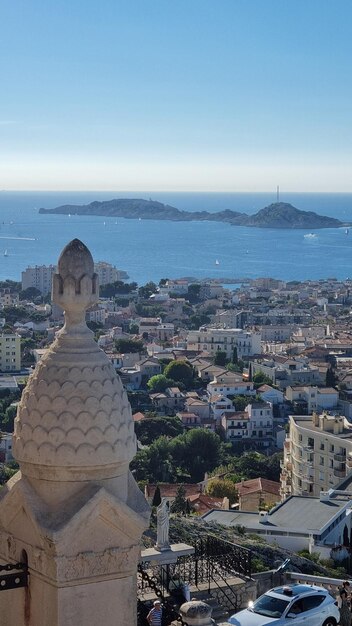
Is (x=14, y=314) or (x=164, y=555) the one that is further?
(x=14, y=314)

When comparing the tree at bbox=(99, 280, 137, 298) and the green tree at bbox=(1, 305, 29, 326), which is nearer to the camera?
the green tree at bbox=(1, 305, 29, 326)

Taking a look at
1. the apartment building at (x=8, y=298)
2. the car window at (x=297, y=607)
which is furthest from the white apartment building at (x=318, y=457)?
the apartment building at (x=8, y=298)

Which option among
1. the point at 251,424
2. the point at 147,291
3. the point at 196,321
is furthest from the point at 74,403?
the point at 147,291

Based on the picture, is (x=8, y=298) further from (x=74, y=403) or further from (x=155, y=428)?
(x=74, y=403)

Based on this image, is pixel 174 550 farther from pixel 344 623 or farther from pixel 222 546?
pixel 344 623

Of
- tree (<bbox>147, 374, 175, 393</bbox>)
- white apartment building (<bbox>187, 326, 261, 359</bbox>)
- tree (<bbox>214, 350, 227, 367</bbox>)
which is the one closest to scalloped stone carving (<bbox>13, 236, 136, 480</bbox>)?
tree (<bbox>147, 374, 175, 393</bbox>)

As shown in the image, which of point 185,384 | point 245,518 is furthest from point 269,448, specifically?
point 245,518

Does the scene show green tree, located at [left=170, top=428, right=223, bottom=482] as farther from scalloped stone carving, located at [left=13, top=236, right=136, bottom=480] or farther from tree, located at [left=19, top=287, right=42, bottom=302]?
tree, located at [left=19, top=287, right=42, bottom=302]
